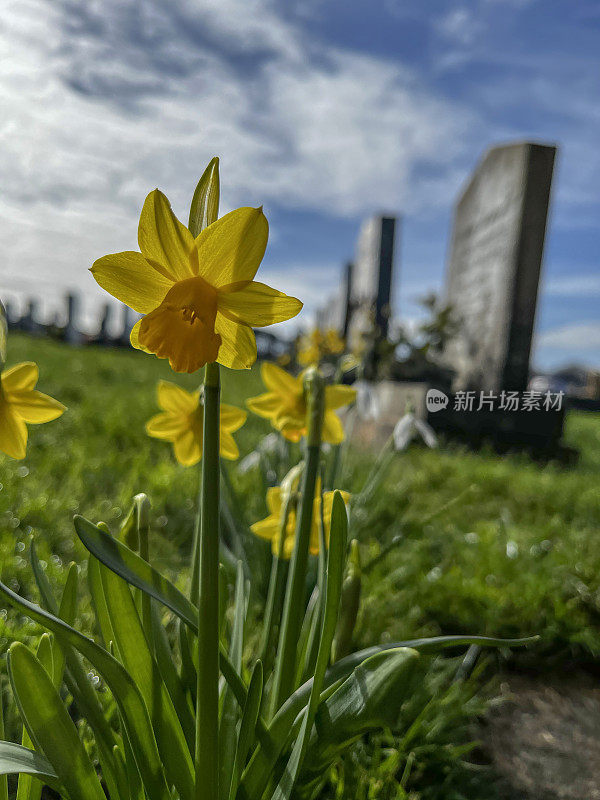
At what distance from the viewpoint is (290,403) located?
2.81ft

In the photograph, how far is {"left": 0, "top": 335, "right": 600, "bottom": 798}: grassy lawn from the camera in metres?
1.49

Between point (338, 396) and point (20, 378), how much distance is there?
0.42 metres

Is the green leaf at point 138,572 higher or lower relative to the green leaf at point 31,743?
higher

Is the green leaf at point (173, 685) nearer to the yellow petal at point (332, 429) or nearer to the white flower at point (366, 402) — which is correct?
the yellow petal at point (332, 429)

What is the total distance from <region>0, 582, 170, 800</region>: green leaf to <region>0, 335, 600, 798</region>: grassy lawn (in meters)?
0.40

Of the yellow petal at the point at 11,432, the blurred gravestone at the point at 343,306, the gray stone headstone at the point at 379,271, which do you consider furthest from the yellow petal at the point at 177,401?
the blurred gravestone at the point at 343,306

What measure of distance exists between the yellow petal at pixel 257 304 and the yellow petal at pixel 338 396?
0.37 metres

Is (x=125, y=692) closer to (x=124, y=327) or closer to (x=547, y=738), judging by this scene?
(x=547, y=738)

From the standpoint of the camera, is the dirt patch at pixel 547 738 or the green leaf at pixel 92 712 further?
the dirt patch at pixel 547 738

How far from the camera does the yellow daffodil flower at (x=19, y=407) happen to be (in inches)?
24.7

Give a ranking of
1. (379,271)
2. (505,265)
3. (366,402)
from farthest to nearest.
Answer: (379,271) < (505,265) < (366,402)

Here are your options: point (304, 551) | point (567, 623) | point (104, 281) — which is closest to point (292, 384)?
point (304, 551)

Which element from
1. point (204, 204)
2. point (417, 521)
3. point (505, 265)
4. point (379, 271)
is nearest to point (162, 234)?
point (204, 204)

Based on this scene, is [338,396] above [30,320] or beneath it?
above
